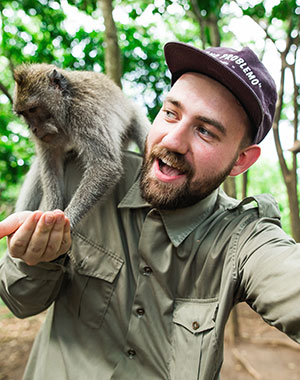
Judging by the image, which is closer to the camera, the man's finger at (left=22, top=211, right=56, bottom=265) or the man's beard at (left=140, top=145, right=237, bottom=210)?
the man's finger at (left=22, top=211, right=56, bottom=265)

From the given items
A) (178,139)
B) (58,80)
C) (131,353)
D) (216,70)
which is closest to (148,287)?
Result: (131,353)

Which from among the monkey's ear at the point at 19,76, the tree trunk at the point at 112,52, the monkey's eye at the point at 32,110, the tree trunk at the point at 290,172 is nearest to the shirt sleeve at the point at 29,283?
the monkey's eye at the point at 32,110

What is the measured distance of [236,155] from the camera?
176cm

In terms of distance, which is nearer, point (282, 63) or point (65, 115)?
point (65, 115)

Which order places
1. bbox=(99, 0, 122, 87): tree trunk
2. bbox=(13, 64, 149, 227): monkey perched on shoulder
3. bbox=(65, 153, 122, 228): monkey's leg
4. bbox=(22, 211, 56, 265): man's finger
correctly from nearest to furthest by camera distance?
bbox=(22, 211, 56, 265): man's finger < bbox=(65, 153, 122, 228): monkey's leg < bbox=(13, 64, 149, 227): monkey perched on shoulder < bbox=(99, 0, 122, 87): tree trunk

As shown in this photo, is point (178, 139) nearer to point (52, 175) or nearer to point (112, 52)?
point (52, 175)

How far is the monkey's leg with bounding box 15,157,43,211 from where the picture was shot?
270 centimetres

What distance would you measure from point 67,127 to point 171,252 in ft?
4.63

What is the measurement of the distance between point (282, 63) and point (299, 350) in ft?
13.6

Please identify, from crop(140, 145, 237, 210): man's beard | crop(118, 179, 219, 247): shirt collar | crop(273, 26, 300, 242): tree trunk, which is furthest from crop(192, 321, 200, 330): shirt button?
crop(273, 26, 300, 242): tree trunk

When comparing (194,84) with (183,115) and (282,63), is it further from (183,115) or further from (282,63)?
(282,63)

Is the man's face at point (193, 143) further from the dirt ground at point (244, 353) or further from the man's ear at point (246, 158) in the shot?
the dirt ground at point (244, 353)

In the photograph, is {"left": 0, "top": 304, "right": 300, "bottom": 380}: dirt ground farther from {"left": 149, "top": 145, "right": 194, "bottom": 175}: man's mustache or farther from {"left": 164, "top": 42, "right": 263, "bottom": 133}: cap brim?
{"left": 164, "top": 42, "right": 263, "bottom": 133}: cap brim

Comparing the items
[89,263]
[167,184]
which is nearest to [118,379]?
[89,263]
